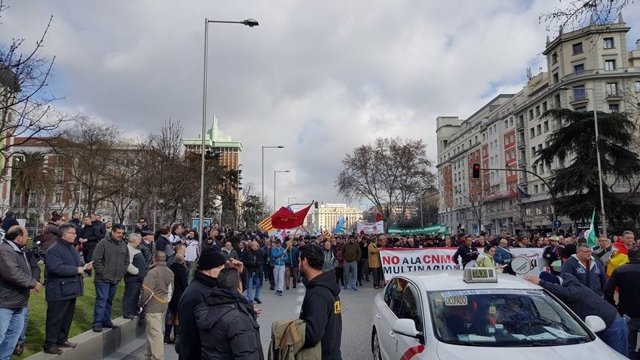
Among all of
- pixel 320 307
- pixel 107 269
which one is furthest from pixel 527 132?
pixel 320 307

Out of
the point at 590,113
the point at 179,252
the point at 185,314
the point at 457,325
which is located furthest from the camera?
the point at 590,113

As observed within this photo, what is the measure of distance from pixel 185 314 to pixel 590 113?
36.5 m


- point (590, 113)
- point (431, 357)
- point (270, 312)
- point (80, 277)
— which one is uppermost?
point (590, 113)

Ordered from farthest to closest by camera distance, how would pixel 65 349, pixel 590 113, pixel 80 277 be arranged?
pixel 590 113
pixel 80 277
pixel 65 349

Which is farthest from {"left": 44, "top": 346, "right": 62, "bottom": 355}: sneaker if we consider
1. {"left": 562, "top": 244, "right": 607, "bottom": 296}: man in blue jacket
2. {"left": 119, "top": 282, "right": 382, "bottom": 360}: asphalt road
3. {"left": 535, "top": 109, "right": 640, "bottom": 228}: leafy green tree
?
{"left": 535, "top": 109, "right": 640, "bottom": 228}: leafy green tree

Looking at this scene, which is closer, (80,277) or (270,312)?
(80,277)

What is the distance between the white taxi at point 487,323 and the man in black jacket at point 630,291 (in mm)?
2003

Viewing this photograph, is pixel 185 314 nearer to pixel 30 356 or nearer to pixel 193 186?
pixel 30 356

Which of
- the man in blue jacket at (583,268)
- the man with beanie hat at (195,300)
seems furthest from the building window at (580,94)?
the man with beanie hat at (195,300)

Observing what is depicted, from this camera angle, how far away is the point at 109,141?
42594mm

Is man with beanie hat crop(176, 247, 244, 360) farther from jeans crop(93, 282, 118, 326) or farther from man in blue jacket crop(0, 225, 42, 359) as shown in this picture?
jeans crop(93, 282, 118, 326)

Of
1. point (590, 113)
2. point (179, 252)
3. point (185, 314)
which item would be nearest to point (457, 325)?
point (185, 314)

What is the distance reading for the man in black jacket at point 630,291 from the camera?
21.1 ft

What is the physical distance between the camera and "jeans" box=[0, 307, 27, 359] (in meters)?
5.73
